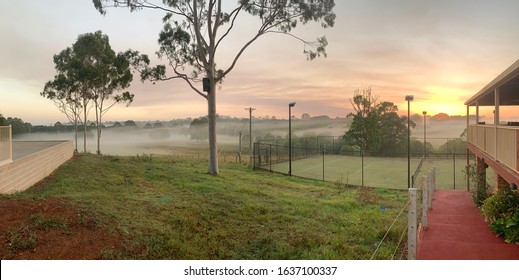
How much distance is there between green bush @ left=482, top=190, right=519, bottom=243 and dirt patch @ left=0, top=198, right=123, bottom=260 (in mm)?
7121

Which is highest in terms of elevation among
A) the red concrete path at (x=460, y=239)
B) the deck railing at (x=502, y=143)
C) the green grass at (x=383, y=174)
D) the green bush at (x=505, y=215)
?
the deck railing at (x=502, y=143)

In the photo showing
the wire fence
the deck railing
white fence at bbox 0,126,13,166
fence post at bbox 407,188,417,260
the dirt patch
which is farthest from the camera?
the wire fence

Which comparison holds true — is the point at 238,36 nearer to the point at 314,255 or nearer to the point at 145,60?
the point at 145,60

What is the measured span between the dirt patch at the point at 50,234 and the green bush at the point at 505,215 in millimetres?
7121

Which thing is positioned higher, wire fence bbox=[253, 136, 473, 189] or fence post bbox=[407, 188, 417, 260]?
fence post bbox=[407, 188, 417, 260]

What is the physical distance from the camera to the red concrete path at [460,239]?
657 centimetres

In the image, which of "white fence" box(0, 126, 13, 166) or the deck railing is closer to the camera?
the deck railing

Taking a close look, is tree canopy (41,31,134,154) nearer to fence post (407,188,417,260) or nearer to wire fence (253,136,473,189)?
wire fence (253,136,473,189)

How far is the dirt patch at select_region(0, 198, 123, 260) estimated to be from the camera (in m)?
5.46

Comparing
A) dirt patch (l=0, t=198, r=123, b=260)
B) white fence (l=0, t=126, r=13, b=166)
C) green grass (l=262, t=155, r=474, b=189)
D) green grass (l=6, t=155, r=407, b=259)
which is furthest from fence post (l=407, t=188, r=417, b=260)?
green grass (l=262, t=155, r=474, b=189)

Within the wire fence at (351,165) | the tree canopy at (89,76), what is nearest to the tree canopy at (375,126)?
the wire fence at (351,165)

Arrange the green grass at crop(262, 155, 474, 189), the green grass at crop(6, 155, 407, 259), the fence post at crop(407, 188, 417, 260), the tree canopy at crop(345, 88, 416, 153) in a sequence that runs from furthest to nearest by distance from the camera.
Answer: the tree canopy at crop(345, 88, 416, 153) → the green grass at crop(262, 155, 474, 189) → the green grass at crop(6, 155, 407, 259) → the fence post at crop(407, 188, 417, 260)

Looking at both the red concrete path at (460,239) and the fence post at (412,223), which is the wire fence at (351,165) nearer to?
the red concrete path at (460,239)

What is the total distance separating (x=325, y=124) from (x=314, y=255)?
4120 centimetres
